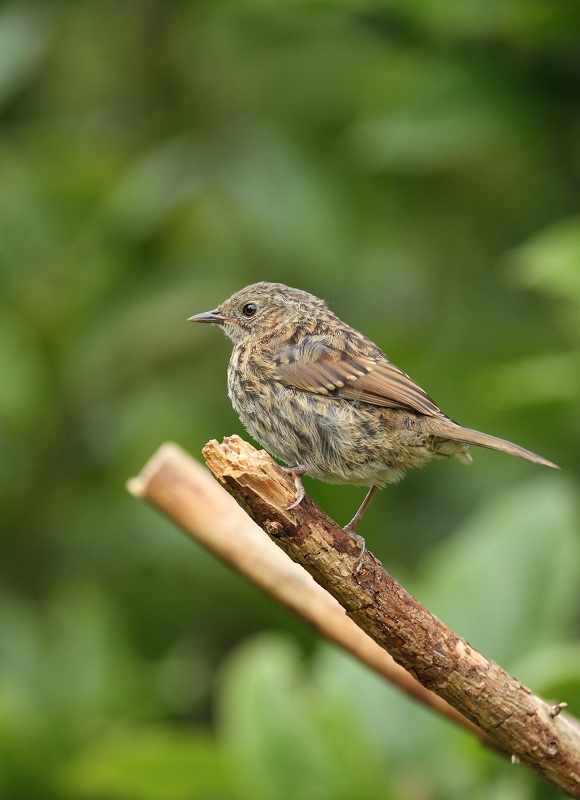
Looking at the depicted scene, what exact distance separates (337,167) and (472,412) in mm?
1577

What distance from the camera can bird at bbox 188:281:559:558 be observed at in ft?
12.4

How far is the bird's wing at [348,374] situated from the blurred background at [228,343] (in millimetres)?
1154

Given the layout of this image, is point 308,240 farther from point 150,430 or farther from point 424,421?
point 424,421

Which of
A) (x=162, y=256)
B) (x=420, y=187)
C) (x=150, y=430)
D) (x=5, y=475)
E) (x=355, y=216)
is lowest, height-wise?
(x=5, y=475)

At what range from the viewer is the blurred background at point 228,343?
16.4 feet

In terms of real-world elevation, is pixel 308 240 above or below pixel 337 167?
below

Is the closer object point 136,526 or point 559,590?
point 559,590

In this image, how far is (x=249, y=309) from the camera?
450cm

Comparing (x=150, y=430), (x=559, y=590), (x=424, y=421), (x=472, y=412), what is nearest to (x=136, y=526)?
(x=150, y=430)

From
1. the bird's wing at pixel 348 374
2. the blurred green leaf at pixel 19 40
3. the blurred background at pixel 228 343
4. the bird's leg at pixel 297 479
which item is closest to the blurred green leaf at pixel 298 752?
the blurred background at pixel 228 343

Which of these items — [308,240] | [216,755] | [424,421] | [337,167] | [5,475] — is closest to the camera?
[424,421]

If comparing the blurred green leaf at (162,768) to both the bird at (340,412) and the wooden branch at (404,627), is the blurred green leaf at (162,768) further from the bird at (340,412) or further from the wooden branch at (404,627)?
the wooden branch at (404,627)

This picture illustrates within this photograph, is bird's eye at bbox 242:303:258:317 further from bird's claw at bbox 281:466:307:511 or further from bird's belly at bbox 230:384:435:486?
bird's claw at bbox 281:466:307:511

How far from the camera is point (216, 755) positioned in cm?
458
